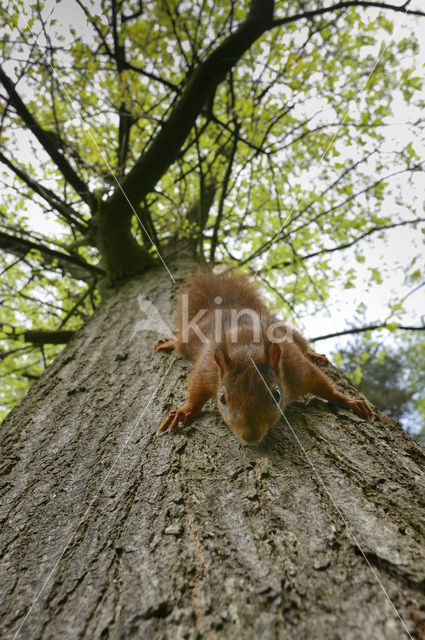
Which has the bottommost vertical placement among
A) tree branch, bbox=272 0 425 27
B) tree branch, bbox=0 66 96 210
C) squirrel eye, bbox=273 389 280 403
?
squirrel eye, bbox=273 389 280 403

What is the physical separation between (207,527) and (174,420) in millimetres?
440

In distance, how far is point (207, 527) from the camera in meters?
0.80

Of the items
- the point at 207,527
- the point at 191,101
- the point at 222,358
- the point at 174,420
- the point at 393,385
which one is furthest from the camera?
the point at 393,385

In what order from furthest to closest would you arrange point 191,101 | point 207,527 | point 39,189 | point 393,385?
point 393,385 < point 39,189 < point 191,101 < point 207,527

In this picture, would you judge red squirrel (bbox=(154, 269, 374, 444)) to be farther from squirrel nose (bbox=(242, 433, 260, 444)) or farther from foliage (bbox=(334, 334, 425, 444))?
foliage (bbox=(334, 334, 425, 444))

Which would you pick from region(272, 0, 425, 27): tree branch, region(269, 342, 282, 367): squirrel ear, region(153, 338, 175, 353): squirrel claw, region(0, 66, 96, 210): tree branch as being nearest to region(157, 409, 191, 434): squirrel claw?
region(269, 342, 282, 367): squirrel ear

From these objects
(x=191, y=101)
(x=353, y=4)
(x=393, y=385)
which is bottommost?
(x=393, y=385)

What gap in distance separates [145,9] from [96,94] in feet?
1.98

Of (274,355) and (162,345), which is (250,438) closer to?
(274,355)

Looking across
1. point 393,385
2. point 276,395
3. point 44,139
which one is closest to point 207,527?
point 276,395

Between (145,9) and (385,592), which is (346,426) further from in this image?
(145,9)

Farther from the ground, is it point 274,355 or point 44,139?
point 44,139

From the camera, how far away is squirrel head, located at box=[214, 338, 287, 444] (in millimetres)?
1135

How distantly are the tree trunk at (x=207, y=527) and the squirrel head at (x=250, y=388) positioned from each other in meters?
0.06
